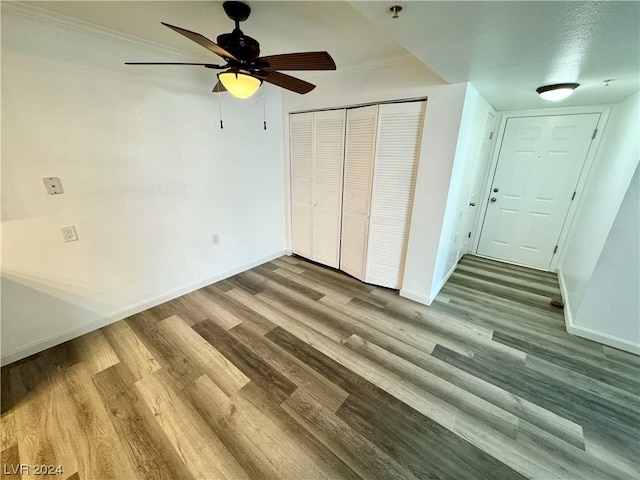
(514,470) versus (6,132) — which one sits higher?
(6,132)

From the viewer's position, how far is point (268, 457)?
124 centimetres

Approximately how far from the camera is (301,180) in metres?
3.24

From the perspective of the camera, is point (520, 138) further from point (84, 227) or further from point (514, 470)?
point (84, 227)

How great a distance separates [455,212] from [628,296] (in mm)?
1397

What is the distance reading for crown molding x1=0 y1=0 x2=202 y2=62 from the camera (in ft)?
4.80

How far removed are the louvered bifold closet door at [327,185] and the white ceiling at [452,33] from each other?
63 cm

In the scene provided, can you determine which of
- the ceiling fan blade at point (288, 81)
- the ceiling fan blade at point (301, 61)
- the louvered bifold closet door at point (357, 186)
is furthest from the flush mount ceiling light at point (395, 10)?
the louvered bifold closet door at point (357, 186)

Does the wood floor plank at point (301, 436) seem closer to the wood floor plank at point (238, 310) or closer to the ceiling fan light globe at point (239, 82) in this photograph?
the wood floor plank at point (238, 310)

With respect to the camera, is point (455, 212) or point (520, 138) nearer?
point (455, 212)

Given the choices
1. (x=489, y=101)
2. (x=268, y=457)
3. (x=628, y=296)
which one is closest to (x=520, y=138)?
(x=489, y=101)

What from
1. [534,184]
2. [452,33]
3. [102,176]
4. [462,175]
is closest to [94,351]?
[102,176]

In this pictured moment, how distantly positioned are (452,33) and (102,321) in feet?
10.6

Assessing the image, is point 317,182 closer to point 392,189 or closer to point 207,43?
point 392,189

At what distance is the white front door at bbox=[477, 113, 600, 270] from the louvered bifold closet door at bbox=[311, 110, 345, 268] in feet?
7.72
